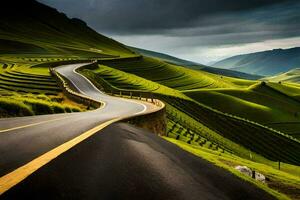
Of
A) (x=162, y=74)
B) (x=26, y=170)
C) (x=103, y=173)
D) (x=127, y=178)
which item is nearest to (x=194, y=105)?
(x=162, y=74)

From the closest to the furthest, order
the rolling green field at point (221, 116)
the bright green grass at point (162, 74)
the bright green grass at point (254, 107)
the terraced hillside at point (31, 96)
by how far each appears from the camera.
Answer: the terraced hillside at point (31, 96) → the rolling green field at point (221, 116) → the bright green grass at point (254, 107) → the bright green grass at point (162, 74)

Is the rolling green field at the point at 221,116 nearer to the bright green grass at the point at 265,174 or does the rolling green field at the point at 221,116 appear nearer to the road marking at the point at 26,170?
the bright green grass at the point at 265,174

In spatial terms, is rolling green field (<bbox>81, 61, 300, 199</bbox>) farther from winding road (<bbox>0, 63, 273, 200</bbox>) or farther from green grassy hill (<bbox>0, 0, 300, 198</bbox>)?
winding road (<bbox>0, 63, 273, 200</bbox>)

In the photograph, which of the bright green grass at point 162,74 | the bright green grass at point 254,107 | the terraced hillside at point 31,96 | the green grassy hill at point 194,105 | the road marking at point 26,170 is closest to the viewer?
the road marking at point 26,170

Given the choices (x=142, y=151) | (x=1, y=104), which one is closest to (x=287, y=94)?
(x=1, y=104)

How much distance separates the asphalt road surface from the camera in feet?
21.1

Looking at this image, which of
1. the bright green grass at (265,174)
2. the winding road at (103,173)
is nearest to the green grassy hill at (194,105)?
the bright green grass at (265,174)

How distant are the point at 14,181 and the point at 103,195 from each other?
1.36 meters

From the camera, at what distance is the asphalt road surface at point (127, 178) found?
Answer: 21.1ft

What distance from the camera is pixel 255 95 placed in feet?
509

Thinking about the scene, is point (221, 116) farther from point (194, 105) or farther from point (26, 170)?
point (26, 170)

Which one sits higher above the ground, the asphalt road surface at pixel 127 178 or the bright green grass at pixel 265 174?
the asphalt road surface at pixel 127 178

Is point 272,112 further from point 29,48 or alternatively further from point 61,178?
point 61,178

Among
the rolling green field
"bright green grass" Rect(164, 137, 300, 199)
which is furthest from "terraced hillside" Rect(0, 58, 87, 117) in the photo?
"bright green grass" Rect(164, 137, 300, 199)
